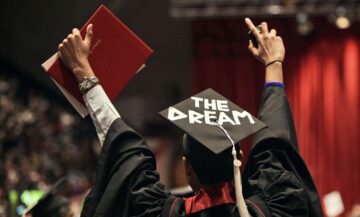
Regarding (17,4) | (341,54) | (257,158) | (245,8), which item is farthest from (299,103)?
(257,158)

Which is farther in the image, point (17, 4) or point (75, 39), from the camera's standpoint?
point (17, 4)

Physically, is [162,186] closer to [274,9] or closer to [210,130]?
[210,130]

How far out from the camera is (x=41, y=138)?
9.81m

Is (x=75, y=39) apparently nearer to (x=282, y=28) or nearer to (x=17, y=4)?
(x=17, y=4)

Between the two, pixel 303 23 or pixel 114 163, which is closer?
pixel 114 163

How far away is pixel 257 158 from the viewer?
2.58 m

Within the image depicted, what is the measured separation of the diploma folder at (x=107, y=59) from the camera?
262cm

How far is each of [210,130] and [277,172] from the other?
0.85 ft

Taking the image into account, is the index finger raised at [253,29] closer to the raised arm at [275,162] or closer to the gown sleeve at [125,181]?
the raised arm at [275,162]

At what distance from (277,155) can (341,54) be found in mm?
8296

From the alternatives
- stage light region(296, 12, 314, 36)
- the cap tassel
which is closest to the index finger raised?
the cap tassel

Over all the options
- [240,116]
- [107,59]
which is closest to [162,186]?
[240,116]

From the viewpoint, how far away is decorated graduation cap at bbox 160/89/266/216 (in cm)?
241

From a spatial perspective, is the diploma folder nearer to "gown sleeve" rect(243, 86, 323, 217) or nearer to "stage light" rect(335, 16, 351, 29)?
"gown sleeve" rect(243, 86, 323, 217)
